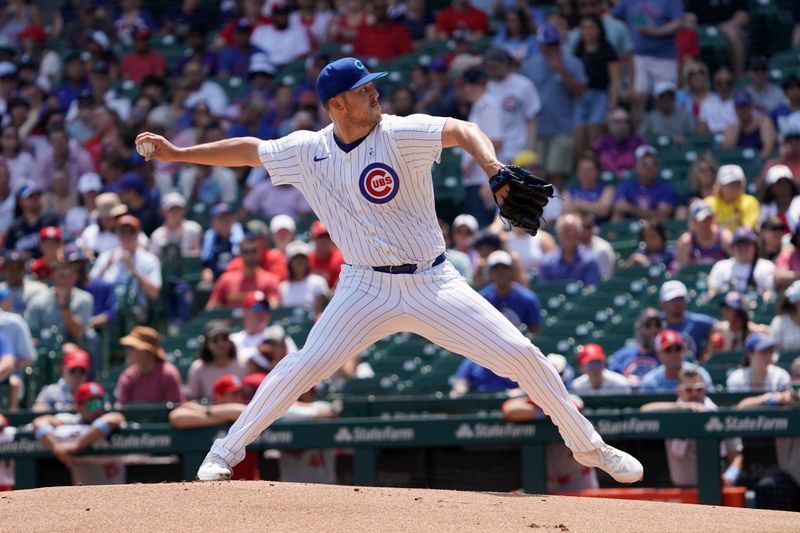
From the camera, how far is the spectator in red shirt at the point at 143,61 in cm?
1555

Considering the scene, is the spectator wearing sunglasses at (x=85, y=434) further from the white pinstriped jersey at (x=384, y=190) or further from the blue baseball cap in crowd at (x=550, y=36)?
the blue baseball cap in crowd at (x=550, y=36)

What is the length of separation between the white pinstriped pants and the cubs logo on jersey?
1.00ft

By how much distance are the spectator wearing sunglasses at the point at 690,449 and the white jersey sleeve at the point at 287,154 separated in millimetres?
3175

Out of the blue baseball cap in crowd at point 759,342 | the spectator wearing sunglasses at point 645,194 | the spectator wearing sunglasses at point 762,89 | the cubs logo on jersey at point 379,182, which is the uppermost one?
the spectator wearing sunglasses at point 762,89

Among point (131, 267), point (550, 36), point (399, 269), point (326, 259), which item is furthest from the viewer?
point (550, 36)

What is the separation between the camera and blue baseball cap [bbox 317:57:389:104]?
18.2 feet

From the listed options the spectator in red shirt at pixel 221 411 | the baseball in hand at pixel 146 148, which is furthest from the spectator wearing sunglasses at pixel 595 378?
the baseball in hand at pixel 146 148

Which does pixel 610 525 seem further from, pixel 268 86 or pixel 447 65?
pixel 268 86

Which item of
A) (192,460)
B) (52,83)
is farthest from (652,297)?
(52,83)

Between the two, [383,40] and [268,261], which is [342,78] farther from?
[383,40]

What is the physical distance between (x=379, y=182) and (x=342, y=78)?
425 mm

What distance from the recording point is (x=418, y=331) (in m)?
5.70

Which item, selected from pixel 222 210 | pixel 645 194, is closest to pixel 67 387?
pixel 222 210

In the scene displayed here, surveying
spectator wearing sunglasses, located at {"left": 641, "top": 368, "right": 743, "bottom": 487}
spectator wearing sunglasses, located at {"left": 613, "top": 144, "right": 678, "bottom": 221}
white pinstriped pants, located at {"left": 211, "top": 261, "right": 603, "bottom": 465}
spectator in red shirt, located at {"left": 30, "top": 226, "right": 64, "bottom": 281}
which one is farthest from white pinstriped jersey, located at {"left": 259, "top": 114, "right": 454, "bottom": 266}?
spectator in red shirt, located at {"left": 30, "top": 226, "right": 64, "bottom": 281}
